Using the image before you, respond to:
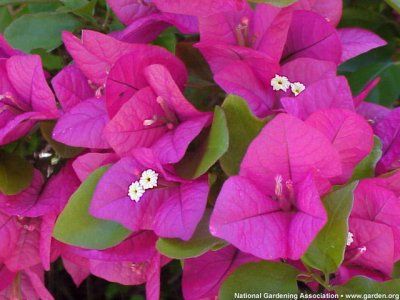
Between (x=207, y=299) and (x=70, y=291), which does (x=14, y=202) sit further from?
(x=70, y=291)

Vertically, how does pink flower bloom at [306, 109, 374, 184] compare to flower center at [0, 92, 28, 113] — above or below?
above

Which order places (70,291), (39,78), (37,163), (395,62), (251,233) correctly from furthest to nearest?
(70,291) < (395,62) < (37,163) < (39,78) < (251,233)

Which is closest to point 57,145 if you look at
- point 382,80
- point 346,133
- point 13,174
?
point 13,174

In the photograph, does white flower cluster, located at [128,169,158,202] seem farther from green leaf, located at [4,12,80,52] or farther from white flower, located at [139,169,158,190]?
green leaf, located at [4,12,80,52]

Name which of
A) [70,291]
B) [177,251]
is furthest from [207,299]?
[70,291]

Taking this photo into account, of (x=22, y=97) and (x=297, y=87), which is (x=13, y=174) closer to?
(x=22, y=97)

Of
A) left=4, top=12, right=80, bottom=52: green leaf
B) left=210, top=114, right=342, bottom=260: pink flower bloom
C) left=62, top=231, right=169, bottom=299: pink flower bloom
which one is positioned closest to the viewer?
left=210, top=114, right=342, bottom=260: pink flower bloom

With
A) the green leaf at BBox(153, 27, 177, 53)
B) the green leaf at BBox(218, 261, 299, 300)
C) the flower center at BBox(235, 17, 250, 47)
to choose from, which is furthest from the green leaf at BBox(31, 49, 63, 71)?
the green leaf at BBox(218, 261, 299, 300)
